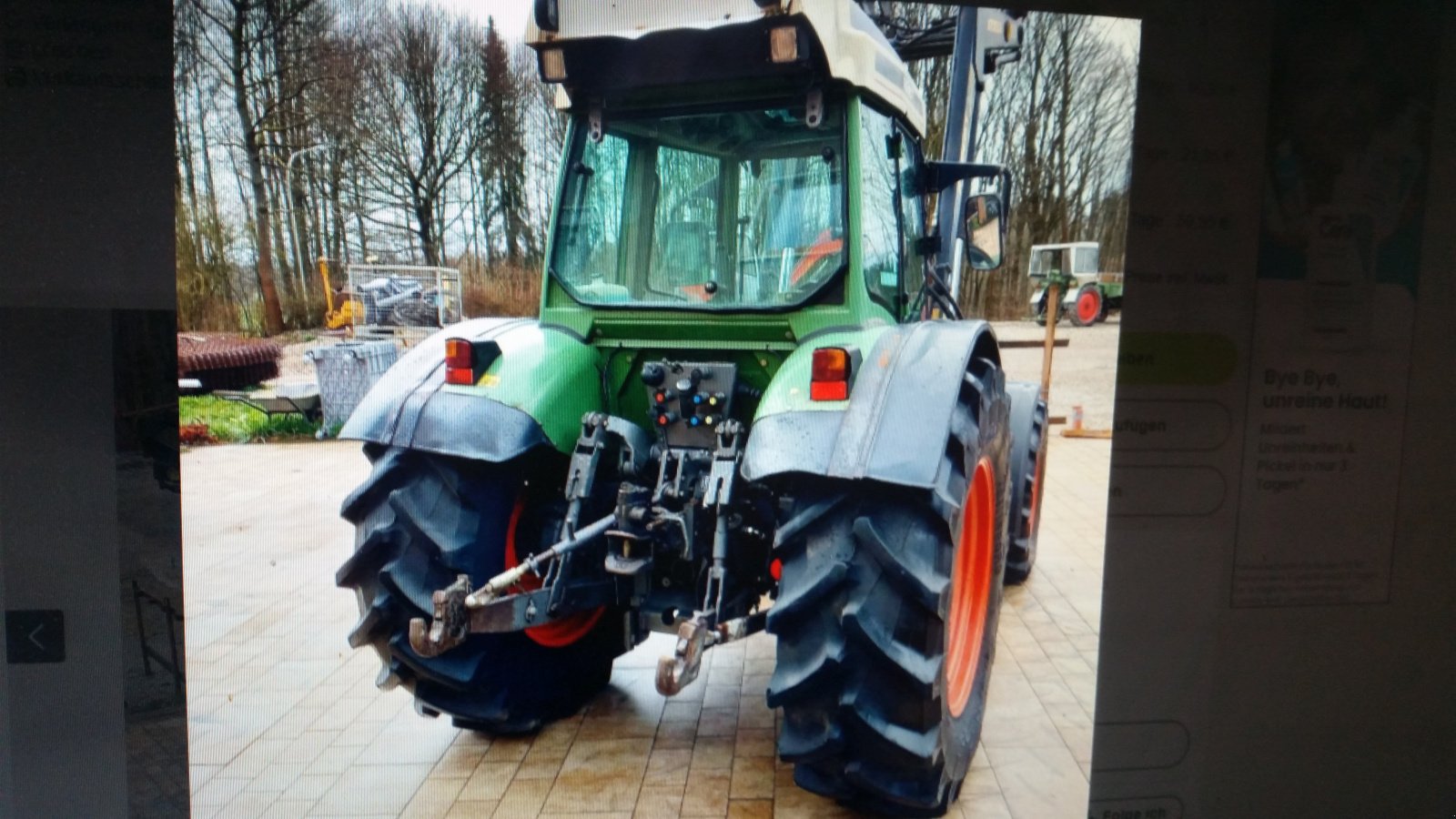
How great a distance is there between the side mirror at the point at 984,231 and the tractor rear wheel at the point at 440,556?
1.19m

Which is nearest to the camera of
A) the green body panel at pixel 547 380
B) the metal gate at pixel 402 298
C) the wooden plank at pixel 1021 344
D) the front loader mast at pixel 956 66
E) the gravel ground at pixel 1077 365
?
the gravel ground at pixel 1077 365

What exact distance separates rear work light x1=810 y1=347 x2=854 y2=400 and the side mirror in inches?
25.3

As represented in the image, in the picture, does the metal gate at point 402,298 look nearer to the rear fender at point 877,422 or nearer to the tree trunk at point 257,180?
the tree trunk at point 257,180

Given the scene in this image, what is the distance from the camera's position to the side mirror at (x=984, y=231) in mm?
2018

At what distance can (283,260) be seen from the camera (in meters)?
1.22

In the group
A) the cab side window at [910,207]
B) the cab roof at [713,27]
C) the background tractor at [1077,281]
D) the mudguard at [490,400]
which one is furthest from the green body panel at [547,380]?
the background tractor at [1077,281]

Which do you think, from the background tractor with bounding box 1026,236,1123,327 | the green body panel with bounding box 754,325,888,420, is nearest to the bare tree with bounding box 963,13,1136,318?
the background tractor with bounding box 1026,236,1123,327

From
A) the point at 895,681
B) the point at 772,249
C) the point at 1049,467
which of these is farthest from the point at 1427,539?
the point at 1049,467

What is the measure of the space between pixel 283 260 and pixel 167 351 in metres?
0.25

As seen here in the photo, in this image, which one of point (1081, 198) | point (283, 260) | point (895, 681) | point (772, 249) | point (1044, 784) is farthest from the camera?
point (772, 249)

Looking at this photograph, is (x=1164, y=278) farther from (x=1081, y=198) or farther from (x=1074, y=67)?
(x=1074, y=67)

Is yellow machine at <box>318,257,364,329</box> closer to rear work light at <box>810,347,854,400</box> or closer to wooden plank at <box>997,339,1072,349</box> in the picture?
rear work light at <box>810,347,854,400</box>

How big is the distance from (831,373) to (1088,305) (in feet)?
1.50

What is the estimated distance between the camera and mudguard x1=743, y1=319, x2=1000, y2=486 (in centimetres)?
141
